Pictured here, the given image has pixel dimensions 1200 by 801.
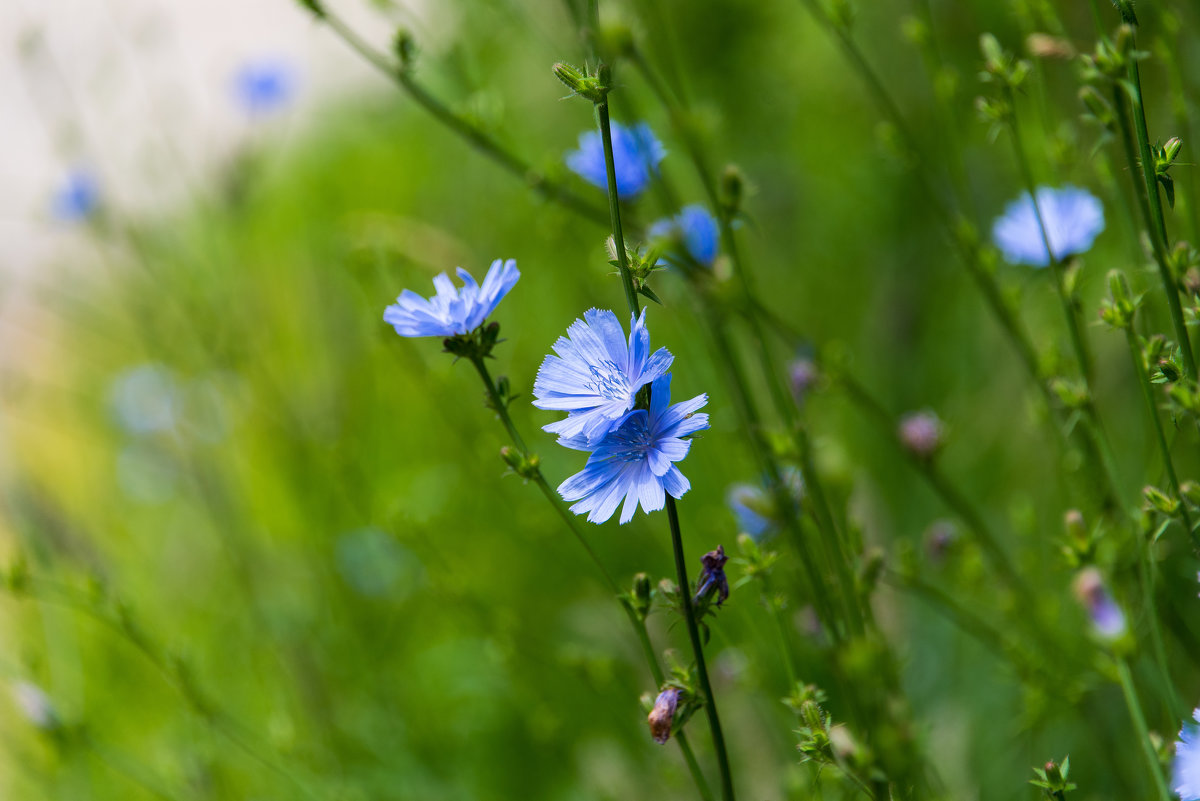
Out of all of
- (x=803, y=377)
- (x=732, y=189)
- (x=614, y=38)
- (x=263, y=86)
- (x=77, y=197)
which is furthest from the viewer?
(x=263, y=86)

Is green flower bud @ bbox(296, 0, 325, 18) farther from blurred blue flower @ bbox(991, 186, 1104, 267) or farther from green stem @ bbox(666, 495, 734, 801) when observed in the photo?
blurred blue flower @ bbox(991, 186, 1104, 267)

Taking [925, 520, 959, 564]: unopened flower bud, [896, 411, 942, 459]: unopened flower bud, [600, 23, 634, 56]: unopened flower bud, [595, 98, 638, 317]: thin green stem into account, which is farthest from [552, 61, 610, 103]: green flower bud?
[925, 520, 959, 564]: unopened flower bud

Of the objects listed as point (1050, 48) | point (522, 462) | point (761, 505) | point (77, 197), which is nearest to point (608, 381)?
point (522, 462)

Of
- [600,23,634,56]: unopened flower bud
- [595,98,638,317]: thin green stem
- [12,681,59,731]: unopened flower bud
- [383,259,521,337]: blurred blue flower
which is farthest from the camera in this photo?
[12,681,59,731]: unopened flower bud

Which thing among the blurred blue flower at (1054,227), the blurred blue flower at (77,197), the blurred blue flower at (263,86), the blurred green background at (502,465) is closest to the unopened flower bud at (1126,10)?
the blurred green background at (502,465)

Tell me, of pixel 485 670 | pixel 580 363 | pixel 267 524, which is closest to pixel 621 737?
pixel 485 670

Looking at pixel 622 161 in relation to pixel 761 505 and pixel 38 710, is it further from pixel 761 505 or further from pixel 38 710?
pixel 38 710

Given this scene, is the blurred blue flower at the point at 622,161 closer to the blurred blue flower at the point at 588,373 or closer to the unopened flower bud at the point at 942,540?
the blurred blue flower at the point at 588,373
